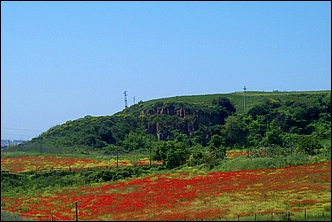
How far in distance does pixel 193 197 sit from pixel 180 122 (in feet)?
226

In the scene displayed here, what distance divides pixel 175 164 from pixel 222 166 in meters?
10.1

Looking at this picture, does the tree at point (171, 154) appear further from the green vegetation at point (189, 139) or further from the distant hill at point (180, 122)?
the distant hill at point (180, 122)

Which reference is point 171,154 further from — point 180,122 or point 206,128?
point 180,122

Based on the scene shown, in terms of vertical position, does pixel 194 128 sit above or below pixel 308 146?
above

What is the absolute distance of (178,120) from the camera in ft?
373

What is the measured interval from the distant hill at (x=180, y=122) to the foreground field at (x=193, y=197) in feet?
140

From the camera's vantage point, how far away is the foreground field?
3581cm

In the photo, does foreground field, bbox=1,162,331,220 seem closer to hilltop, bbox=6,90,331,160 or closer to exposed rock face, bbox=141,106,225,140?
hilltop, bbox=6,90,331,160

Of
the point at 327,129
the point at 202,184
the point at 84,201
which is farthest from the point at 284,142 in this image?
the point at 84,201

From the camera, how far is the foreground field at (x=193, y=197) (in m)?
35.8

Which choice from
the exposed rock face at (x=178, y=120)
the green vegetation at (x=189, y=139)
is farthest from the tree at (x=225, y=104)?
the exposed rock face at (x=178, y=120)

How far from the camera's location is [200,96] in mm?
150250

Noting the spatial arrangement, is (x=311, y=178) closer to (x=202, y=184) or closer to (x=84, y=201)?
(x=202, y=184)

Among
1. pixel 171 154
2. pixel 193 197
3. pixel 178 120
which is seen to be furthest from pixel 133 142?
pixel 193 197
